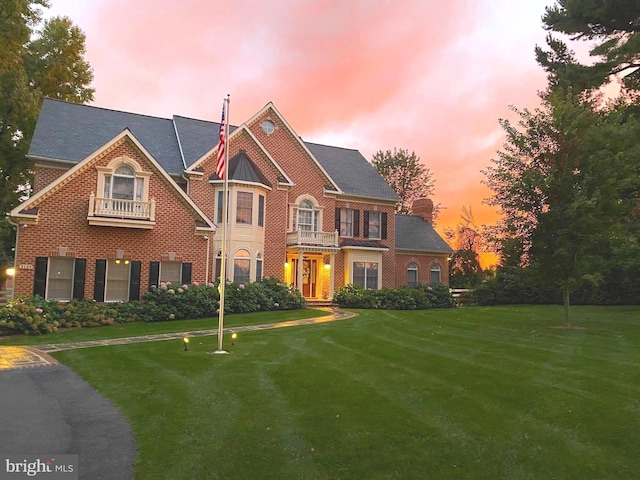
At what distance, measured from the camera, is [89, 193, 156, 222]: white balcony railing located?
62.2 ft

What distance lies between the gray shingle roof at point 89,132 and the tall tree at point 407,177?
→ 34.5 metres

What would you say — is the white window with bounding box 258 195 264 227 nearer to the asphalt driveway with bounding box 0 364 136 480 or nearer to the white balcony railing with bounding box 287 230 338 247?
the white balcony railing with bounding box 287 230 338 247

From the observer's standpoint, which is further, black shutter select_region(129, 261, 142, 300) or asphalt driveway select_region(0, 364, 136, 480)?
black shutter select_region(129, 261, 142, 300)

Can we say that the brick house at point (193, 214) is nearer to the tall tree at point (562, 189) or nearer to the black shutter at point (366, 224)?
the black shutter at point (366, 224)

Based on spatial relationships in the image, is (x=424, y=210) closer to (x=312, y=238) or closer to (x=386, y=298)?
(x=386, y=298)

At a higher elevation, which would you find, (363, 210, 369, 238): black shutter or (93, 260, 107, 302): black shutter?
(363, 210, 369, 238): black shutter

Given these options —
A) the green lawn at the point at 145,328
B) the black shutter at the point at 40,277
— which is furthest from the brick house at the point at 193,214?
the green lawn at the point at 145,328

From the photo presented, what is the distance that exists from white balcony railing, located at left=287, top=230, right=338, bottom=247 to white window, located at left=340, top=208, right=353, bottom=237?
7.01 ft

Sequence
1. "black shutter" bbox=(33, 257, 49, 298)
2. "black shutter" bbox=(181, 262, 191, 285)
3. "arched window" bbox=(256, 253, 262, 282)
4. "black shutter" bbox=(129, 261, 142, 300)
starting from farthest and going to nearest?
"arched window" bbox=(256, 253, 262, 282) → "black shutter" bbox=(181, 262, 191, 285) → "black shutter" bbox=(129, 261, 142, 300) → "black shutter" bbox=(33, 257, 49, 298)

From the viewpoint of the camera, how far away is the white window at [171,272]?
67.5 ft

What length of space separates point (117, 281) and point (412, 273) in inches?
788

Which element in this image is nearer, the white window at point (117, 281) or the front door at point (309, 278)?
the white window at point (117, 281)

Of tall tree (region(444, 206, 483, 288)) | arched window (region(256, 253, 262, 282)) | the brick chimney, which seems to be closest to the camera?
arched window (region(256, 253, 262, 282))

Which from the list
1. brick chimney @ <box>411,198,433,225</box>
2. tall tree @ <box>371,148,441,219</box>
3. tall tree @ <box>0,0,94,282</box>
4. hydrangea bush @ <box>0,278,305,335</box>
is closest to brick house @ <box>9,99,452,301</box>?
brick chimney @ <box>411,198,433,225</box>
